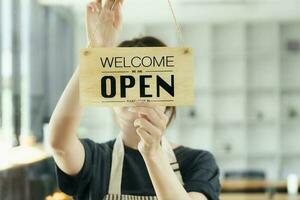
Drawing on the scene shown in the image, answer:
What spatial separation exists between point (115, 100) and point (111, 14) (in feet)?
0.58

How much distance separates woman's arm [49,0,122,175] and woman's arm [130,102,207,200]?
0.14 m

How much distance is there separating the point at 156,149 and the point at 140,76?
123mm

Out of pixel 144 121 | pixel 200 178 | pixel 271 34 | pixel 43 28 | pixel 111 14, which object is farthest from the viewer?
pixel 271 34

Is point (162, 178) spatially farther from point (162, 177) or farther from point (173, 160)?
point (173, 160)

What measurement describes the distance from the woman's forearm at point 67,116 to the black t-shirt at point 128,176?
0.25 feet

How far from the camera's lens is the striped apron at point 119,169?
37.1 inches

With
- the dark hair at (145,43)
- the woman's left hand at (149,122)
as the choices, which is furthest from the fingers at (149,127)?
the dark hair at (145,43)

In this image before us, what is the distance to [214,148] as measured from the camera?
18.9 feet

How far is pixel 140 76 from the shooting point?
788 millimetres

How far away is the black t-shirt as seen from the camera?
0.96m

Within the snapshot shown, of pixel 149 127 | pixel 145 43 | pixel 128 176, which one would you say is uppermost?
pixel 145 43

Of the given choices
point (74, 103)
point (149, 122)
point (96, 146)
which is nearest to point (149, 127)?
point (149, 122)

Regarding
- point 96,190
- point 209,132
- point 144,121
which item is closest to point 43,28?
point 96,190

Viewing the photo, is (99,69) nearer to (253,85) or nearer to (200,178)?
(200,178)
